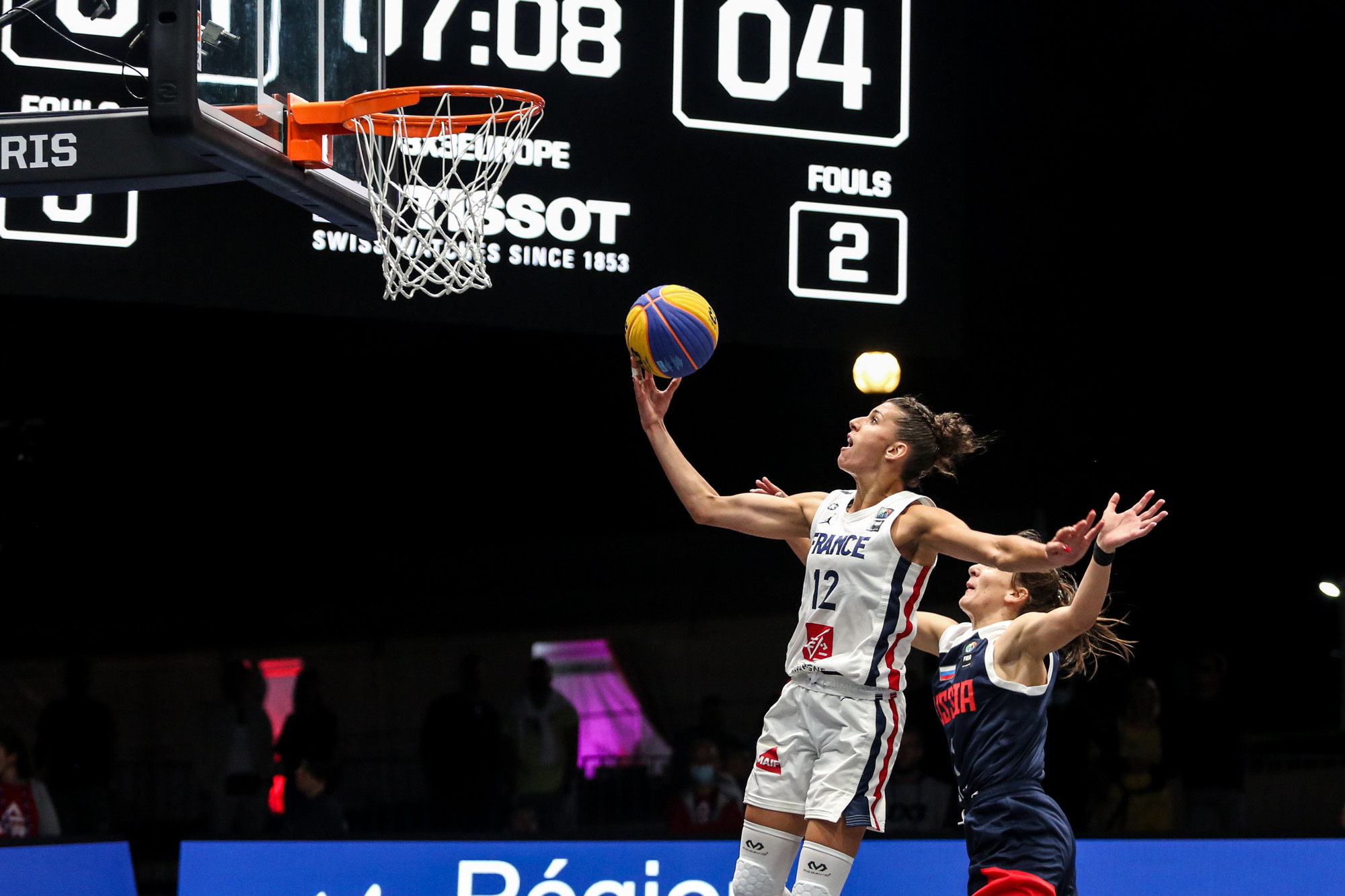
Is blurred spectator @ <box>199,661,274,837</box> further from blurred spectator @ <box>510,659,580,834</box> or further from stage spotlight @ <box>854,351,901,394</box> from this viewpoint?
stage spotlight @ <box>854,351,901,394</box>

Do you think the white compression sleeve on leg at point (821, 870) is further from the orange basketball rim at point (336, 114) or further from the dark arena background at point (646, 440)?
the orange basketball rim at point (336, 114)

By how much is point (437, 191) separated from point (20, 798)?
430 centimetres

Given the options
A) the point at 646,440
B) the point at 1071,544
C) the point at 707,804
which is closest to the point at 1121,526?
the point at 1071,544

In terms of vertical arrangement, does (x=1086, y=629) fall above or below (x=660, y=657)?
above

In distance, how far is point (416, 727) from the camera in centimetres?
1567

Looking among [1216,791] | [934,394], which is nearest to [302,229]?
[934,394]

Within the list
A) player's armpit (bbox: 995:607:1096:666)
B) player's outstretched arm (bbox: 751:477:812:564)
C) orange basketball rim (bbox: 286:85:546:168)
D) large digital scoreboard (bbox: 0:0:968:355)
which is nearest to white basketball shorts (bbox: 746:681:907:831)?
player's armpit (bbox: 995:607:1096:666)

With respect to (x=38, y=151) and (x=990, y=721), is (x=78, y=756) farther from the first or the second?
(x=990, y=721)

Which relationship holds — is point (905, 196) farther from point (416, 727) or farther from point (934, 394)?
point (416, 727)

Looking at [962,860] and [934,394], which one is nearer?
[962,860]

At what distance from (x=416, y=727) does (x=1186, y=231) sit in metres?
8.76

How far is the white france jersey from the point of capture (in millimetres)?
4691

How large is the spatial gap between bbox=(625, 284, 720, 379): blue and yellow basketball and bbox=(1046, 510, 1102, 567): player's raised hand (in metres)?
1.36

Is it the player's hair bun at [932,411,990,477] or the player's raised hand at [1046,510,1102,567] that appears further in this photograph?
the player's hair bun at [932,411,990,477]
